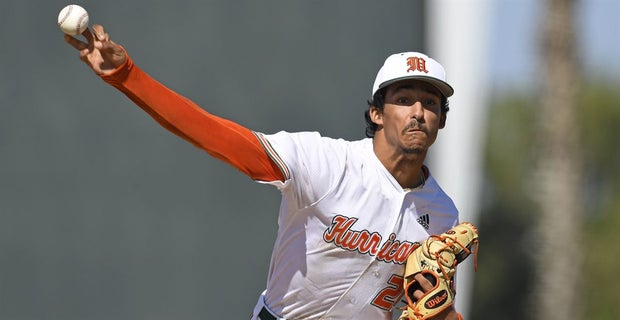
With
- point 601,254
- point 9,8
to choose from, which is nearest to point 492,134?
point 601,254

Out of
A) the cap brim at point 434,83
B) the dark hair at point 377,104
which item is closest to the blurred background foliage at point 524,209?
the dark hair at point 377,104

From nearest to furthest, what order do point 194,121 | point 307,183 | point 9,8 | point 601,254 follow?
point 194,121, point 307,183, point 9,8, point 601,254

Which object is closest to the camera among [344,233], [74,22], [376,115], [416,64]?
[74,22]

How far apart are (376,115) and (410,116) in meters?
0.22

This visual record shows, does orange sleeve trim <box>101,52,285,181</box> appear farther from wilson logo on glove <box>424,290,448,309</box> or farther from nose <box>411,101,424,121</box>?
wilson logo on glove <box>424,290,448,309</box>

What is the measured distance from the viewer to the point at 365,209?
4.27 meters

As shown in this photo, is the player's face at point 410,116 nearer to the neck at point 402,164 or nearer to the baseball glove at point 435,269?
the neck at point 402,164

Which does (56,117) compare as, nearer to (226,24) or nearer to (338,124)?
(226,24)

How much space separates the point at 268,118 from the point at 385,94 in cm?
428

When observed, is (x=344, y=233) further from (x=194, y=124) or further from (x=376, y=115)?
(x=194, y=124)

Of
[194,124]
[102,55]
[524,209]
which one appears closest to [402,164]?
[194,124]

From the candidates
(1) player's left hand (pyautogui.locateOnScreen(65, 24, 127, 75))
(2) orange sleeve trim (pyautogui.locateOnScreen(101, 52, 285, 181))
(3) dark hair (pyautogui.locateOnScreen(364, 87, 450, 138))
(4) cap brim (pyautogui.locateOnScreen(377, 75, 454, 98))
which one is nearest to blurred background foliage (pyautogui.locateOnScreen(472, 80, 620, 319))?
(3) dark hair (pyautogui.locateOnScreen(364, 87, 450, 138))

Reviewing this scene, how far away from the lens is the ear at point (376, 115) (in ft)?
14.7

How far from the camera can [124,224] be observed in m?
8.62
